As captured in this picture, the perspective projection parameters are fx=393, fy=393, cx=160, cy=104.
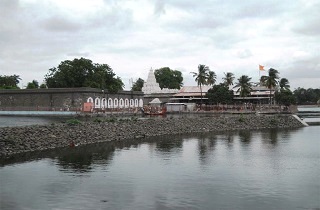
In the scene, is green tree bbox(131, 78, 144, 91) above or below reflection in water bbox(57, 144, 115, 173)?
above

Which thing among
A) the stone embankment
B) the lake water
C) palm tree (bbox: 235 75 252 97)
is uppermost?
palm tree (bbox: 235 75 252 97)

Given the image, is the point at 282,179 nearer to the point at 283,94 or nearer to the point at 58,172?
the point at 58,172

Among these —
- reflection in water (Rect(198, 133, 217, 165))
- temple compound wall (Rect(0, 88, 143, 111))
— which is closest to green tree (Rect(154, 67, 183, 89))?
temple compound wall (Rect(0, 88, 143, 111))

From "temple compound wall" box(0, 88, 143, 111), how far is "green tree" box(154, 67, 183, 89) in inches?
2162

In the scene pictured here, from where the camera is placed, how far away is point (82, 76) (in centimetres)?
8619

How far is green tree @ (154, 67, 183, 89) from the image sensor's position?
14185 cm

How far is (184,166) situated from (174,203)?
29.2 ft

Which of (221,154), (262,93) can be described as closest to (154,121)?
(221,154)

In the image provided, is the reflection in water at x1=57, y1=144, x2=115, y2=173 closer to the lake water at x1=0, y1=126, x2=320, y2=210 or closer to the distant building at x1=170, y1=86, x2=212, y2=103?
the lake water at x1=0, y1=126, x2=320, y2=210

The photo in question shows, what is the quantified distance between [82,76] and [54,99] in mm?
9833

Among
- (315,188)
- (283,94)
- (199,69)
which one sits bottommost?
(315,188)

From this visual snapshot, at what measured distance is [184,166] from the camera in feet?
80.8

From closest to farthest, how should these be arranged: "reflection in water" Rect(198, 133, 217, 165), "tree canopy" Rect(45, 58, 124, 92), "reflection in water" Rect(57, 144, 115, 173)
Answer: "reflection in water" Rect(57, 144, 115, 173), "reflection in water" Rect(198, 133, 217, 165), "tree canopy" Rect(45, 58, 124, 92)

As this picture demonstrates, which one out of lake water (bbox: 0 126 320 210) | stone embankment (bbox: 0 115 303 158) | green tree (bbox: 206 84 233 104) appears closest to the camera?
lake water (bbox: 0 126 320 210)
